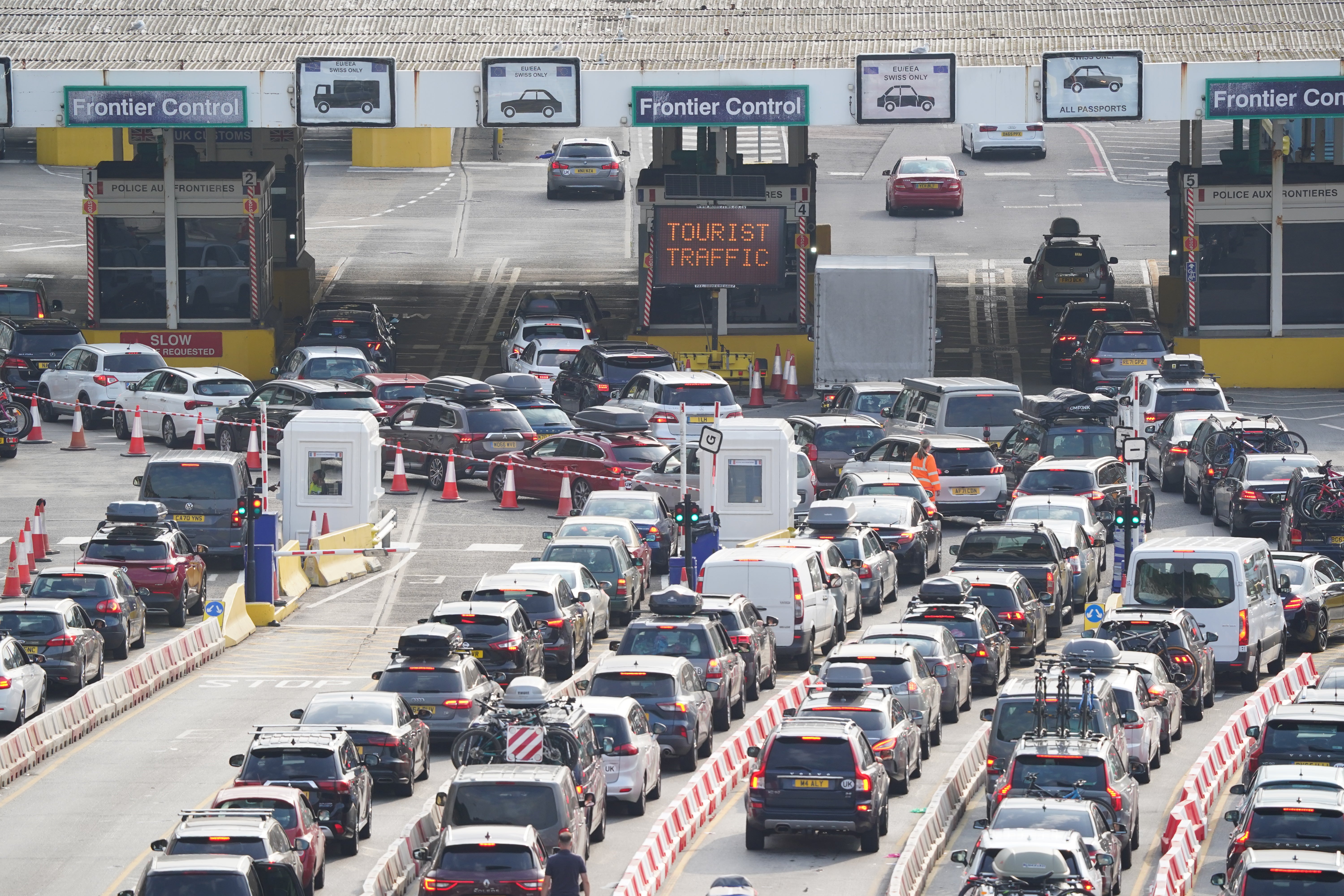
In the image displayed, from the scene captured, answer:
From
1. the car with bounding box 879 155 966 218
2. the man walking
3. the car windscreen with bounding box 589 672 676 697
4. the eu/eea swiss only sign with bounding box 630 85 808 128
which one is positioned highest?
the eu/eea swiss only sign with bounding box 630 85 808 128

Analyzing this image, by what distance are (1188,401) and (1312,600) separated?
1150 centimetres

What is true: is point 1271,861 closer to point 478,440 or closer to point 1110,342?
point 478,440

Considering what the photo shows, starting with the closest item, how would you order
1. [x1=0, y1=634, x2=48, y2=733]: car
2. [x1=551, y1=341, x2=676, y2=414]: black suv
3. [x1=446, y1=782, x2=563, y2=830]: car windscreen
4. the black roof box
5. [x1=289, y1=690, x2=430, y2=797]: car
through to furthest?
[x1=446, y1=782, x2=563, y2=830]: car windscreen
[x1=289, y1=690, x2=430, y2=797]: car
[x1=0, y1=634, x2=48, y2=733]: car
the black roof box
[x1=551, y1=341, x2=676, y2=414]: black suv

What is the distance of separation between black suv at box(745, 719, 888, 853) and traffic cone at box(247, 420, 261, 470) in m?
20.7

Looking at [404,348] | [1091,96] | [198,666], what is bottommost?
[198,666]

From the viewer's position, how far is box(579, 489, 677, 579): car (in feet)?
123

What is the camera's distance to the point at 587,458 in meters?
41.9

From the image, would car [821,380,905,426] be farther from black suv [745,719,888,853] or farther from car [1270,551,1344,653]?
black suv [745,719,888,853]

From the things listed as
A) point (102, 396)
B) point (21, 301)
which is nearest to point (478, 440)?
point (102, 396)


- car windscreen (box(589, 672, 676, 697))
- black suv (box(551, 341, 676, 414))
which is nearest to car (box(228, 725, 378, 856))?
car windscreen (box(589, 672, 676, 697))

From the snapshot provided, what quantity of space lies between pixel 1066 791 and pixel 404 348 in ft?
119

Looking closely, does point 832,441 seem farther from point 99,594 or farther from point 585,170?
point 585,170

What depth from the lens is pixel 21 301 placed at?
179 feet

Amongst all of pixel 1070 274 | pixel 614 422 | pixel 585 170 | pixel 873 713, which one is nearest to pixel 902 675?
pixel 873 713
